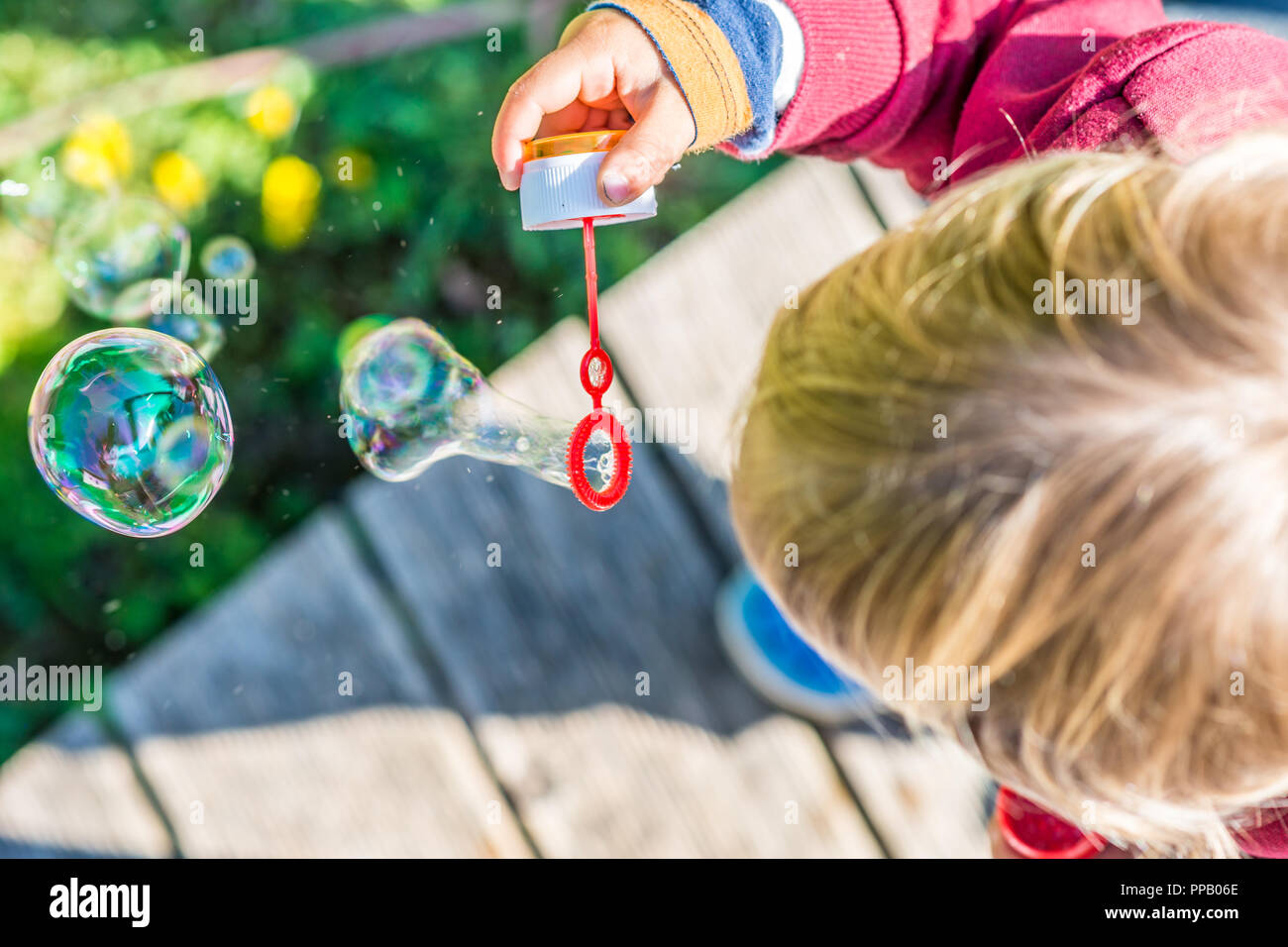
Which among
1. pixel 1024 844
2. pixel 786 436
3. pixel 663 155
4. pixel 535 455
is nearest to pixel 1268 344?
pixel 786 436

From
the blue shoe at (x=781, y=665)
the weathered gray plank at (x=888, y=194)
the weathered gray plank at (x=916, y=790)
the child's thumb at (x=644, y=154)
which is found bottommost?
the weathered gray plank at (x=916, y=790)

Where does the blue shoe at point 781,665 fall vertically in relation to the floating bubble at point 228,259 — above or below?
below

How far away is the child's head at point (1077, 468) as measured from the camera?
2.03 ft

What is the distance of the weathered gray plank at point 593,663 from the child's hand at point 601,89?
0.52 m

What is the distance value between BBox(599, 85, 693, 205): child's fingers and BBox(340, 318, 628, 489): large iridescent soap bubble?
0.38 metres

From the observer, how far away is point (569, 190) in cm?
76

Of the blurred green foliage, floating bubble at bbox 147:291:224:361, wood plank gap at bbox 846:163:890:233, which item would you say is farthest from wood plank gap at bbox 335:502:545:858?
wood plank gap at bbox 846:163:890:233

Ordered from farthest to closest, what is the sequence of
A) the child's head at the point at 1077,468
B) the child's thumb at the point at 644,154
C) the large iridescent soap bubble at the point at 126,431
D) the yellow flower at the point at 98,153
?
the yellow flower at the point at 98,153 → the large iridescent soap bubble at the point at 126,431 → the child's thumb at the point at 644,154 → the child's head at the point at 1077,468

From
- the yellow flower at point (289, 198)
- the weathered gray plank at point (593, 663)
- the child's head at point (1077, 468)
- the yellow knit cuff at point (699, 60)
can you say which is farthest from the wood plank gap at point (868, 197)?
the yellow flower at point (289, 198)

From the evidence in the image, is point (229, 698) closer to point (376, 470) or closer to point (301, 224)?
point (376, 470)

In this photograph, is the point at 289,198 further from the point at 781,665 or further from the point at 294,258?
the point at 781,665

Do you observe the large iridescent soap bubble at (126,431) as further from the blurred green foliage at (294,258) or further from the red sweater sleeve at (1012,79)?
the red sweater sleeve at (1012,79)

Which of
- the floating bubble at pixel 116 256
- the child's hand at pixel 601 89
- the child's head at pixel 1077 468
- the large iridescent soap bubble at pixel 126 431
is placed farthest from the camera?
the floating bubble at pixel 116 256

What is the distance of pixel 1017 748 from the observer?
75 cm
